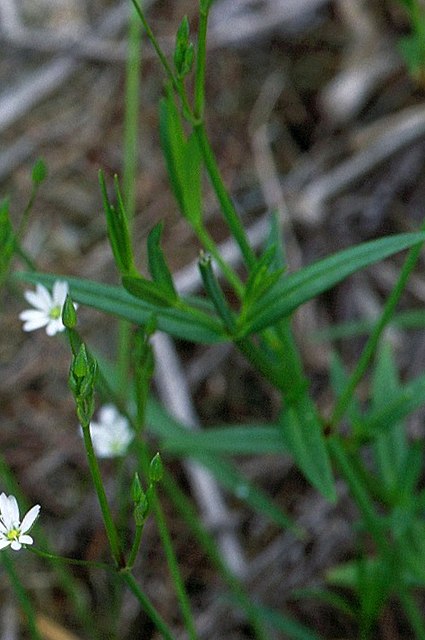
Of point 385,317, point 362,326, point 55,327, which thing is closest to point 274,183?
point 362,326

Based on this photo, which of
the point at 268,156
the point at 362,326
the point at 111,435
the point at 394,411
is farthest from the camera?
the point at 268,156

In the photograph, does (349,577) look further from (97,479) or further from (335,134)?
(335,134)

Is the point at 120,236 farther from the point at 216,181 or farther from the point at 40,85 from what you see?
the point at 40,85

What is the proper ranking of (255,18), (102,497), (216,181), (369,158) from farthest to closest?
(255,18) → (369,158) → (216,181) → (102,497)

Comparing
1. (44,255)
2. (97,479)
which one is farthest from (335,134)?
(97,479)

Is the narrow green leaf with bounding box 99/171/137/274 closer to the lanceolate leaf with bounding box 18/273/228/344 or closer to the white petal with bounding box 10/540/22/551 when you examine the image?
the lanceolate leaf with bounding box 18/273/228/344

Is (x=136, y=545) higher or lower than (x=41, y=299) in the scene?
lower

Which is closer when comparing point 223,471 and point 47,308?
point 47,308

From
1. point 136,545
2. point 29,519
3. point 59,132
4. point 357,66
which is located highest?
point 59,132
